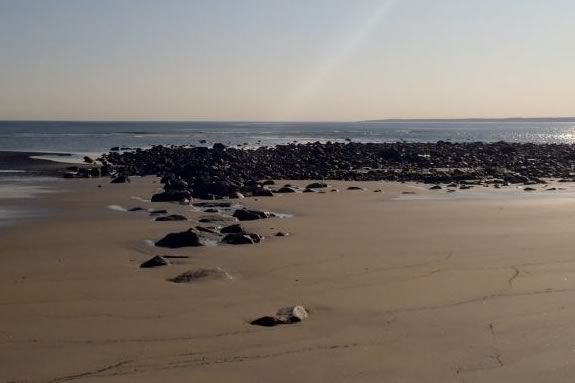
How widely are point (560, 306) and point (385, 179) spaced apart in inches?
811

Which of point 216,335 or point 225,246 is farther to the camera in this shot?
point 225,246

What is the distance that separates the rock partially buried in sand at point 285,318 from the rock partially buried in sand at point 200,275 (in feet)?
6.49

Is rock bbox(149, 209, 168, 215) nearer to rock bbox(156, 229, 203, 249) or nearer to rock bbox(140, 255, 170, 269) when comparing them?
rock bbox(156, 229, 203, 249)

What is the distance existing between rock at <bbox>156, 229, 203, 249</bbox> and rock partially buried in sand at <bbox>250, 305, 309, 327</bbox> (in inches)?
180

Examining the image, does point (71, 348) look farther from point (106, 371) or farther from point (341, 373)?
point (341, 373)

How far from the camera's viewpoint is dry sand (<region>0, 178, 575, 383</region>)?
248 inches

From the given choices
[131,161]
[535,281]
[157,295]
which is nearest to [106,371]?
[157,295]

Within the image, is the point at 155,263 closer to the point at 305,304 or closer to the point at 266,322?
the point at 305,304

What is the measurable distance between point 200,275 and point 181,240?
106 inches

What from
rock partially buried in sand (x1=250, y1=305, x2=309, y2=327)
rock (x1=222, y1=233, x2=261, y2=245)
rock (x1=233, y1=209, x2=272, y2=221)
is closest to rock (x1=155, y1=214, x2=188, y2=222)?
rock (x1=233, y1=209, x2=272, y2=221)

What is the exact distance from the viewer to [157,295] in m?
8.80

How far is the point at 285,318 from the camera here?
761 centimetres

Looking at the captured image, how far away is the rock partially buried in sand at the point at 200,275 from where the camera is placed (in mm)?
9531

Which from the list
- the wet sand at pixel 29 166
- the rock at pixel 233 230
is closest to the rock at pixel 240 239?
the rock at pixel 233 230
